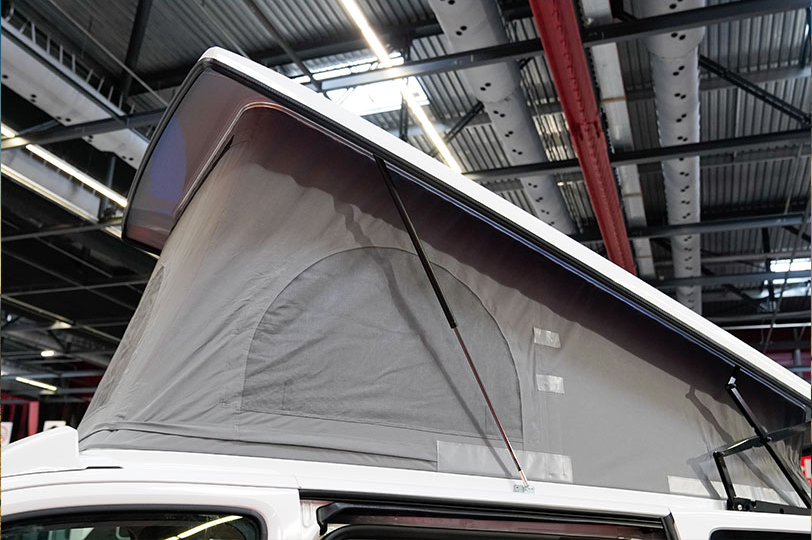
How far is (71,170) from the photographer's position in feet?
22.6

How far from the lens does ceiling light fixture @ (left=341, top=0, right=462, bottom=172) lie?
4.48 meters

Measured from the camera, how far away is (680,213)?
707cm

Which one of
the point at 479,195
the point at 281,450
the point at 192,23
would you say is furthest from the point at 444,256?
the point at 192,23

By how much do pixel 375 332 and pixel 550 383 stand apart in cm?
51

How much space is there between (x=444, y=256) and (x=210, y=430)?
0.70m

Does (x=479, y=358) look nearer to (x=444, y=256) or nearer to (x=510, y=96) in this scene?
(x=444, y=256)

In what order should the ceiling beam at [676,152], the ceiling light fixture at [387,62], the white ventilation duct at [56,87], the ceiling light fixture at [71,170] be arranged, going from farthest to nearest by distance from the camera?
the ceiling light fixture at [71,170] < the ceiling beam at [676,152] < the white ventilation duct at [56,87] < the ceiling light fixture at [387,62]

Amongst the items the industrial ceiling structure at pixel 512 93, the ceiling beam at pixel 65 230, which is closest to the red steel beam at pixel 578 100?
the industrial ceiling structure at pixel 512 93

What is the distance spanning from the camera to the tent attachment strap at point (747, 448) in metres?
1.84

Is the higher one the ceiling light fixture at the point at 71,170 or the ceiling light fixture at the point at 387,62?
the ceiling light fixture at the point at 71,170

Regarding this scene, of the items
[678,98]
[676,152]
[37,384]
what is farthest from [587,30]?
[37,384]

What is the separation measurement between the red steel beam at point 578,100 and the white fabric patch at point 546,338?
258cm

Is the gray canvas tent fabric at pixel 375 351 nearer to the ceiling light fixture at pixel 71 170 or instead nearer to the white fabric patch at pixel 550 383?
the white fabric patch at pixel 550 383

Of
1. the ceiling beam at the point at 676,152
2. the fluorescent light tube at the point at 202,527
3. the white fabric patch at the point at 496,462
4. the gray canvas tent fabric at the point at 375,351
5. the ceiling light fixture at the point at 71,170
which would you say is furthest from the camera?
the ceiling light fixture at the point at 71,170
